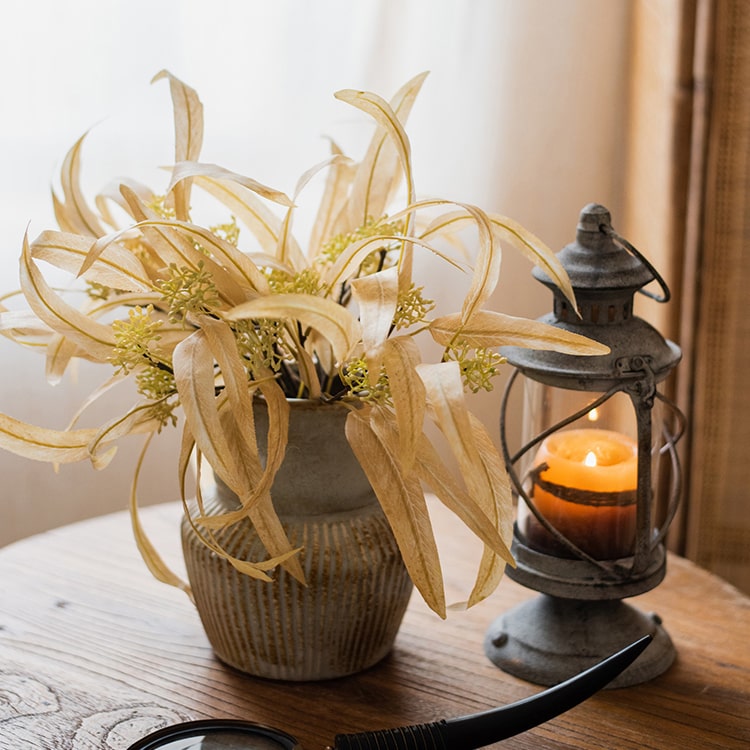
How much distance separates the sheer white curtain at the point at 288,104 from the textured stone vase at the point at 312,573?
673 mm

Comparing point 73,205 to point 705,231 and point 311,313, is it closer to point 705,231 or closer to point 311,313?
point 311,313

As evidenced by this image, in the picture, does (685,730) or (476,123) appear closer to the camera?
(685,730)

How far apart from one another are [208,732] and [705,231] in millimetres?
1044

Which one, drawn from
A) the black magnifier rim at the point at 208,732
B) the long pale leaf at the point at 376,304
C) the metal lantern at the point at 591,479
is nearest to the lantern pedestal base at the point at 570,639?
the metal lantern at the point at 591,479

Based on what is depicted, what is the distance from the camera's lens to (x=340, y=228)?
92 cm

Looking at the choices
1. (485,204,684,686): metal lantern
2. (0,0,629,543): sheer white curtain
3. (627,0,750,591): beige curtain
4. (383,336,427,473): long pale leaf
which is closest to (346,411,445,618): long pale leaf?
(383,336,427,473): long pale leaf

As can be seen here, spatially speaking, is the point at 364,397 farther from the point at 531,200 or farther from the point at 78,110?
the point at 531,200

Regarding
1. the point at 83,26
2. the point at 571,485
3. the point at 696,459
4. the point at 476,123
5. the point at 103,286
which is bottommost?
the point at 696,459

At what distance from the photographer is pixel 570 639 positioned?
911 millimetres

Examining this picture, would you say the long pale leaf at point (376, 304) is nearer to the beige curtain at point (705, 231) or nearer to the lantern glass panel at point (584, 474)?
the lantern glass panel at point (584, 474)

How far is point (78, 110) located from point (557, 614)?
34.0 inches

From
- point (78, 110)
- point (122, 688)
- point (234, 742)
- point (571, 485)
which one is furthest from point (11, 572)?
point (78, 110)

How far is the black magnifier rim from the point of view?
0.73m

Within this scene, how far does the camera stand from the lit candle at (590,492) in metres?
0.89
